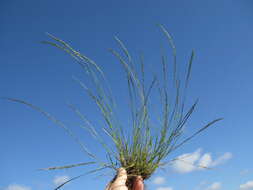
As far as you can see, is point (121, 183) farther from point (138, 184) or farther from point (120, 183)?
point (138, 184)

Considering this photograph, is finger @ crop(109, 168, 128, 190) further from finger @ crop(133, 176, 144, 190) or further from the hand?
finger @ crop(133, 176, 144, 190)

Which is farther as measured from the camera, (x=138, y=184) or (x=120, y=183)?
(x=138, y=184)

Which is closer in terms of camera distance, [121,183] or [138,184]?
[121,183]

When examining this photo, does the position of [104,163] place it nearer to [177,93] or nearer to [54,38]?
[177,93]

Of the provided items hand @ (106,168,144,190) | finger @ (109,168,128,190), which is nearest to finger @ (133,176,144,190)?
hand @ (106,168,144,190)

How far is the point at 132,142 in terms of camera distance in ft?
5.96

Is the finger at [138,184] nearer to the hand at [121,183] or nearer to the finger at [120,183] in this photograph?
the hand at [121,183]

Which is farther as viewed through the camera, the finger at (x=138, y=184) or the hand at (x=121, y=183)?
the finger at (x=138, y=184)

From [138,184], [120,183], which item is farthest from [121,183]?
[138,184]

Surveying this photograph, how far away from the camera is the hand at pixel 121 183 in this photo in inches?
56.2

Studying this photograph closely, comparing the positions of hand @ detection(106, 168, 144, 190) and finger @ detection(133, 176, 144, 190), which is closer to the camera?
hand @ detection(106, 168, 144, 190)

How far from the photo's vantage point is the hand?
143 cm

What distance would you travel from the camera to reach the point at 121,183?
57.4 inches

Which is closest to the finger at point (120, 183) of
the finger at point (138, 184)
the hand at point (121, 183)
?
the hand at point (121, 183)
